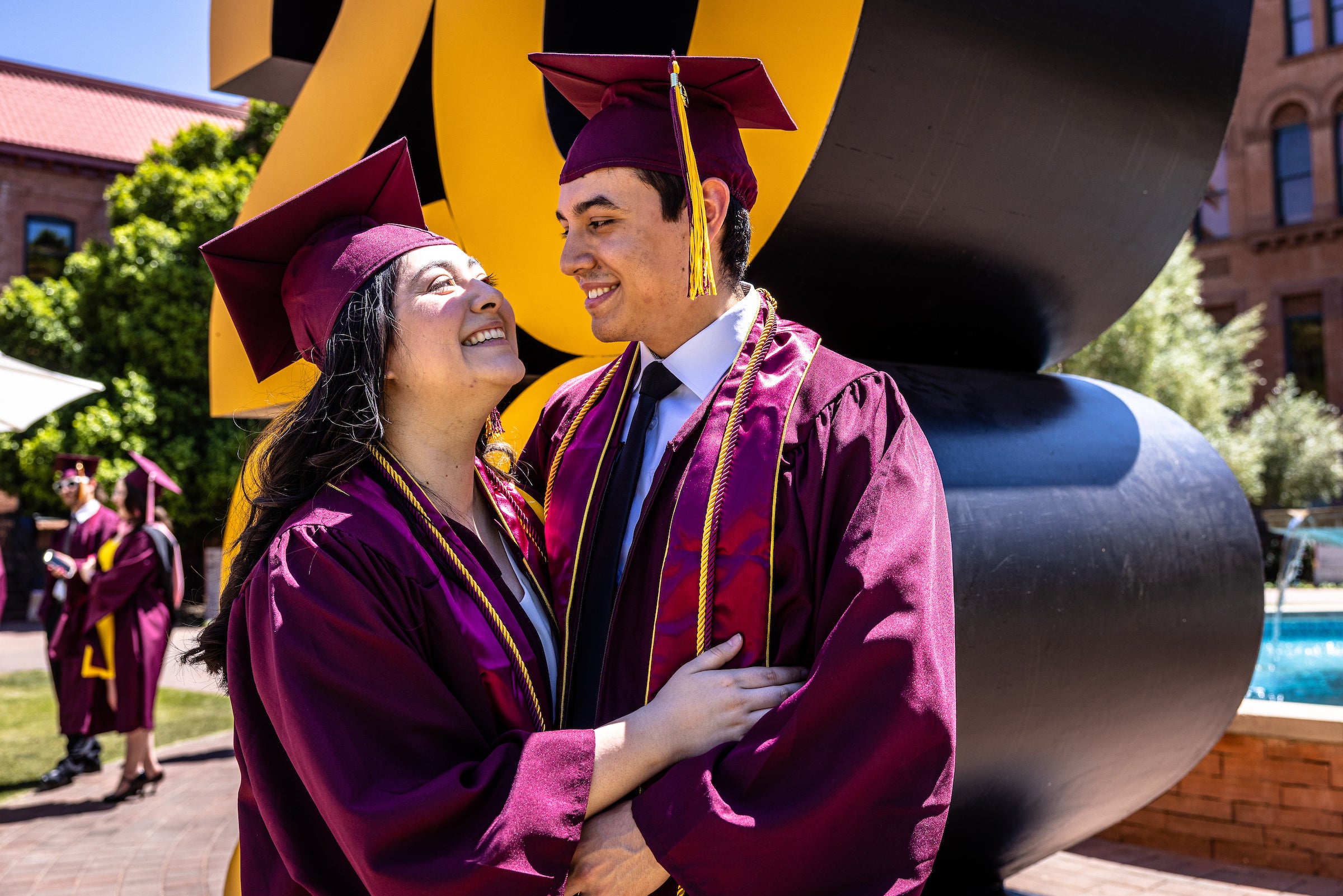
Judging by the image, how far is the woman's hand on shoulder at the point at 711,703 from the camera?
172cm

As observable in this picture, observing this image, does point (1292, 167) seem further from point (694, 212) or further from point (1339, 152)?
point (694, 212)

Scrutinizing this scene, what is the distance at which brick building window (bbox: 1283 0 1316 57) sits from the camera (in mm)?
24734

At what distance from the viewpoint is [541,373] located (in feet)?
11.0

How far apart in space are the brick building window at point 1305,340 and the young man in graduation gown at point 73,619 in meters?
24.8

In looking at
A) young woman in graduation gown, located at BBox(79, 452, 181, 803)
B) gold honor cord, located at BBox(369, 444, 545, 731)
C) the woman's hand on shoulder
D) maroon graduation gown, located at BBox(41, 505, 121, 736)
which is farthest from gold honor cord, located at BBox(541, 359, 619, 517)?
maroon graduation gown, located at BBox(41, 505, 121, 736)

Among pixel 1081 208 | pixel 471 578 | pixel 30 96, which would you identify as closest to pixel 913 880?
pixel 471 578

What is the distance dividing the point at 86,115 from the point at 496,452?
28324 mm

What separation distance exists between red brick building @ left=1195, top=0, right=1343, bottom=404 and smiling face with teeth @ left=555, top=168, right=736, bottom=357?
26.5 metres

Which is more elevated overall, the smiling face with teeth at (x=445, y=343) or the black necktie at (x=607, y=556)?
the smiling face with teeth at (x=445, y=343)

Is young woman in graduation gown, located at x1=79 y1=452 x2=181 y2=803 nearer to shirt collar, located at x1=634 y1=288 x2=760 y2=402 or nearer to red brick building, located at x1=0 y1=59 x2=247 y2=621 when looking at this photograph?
shirt collar, located at x1=634 y1=288 x2=760 y2=402

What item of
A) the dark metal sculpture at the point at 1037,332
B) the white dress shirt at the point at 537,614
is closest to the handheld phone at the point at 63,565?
the dark metal sculpture at the point at 1037,332

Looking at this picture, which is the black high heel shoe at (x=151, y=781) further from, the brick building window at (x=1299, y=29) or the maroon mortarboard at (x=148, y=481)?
the brick building window at (x=1299, y=29)

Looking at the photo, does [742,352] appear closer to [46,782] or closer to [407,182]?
[407,182]

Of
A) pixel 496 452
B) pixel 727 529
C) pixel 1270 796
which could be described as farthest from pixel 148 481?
pixel 1270 796
